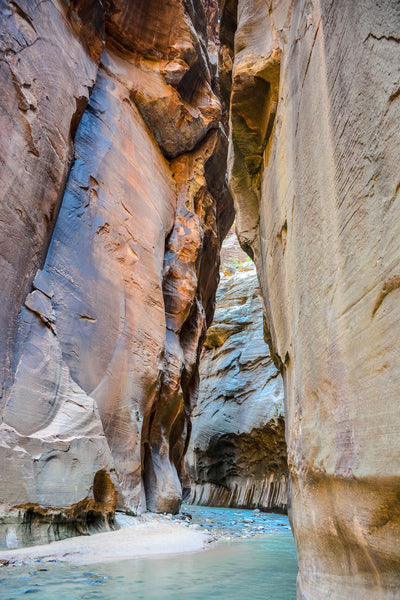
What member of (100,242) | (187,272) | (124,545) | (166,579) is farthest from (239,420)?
(166,579)

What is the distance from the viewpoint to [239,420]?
17.8 meters

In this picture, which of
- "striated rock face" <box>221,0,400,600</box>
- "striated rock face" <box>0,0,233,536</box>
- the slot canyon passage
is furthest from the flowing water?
"striated rock face" <box>0,0,233,536</box>

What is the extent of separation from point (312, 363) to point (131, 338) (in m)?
6.55

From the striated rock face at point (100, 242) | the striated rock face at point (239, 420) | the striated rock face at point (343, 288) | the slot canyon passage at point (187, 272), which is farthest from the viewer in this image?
the striated rock face at point (239, 420)

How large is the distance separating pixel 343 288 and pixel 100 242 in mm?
7355

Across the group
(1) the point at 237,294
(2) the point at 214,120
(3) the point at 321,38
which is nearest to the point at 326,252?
(3) the point at 321,38

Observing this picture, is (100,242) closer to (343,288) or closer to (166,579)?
(166,579)

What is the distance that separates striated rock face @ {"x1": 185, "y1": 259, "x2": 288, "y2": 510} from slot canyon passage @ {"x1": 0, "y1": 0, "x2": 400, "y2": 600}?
0.20m

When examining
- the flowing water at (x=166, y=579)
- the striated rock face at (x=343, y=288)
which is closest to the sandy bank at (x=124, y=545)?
the flowing water at (x=166, y=579)

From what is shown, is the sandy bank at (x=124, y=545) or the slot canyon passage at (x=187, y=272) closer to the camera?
the slot canyon passage at (x=187, y=272)

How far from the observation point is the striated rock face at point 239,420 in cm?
1638

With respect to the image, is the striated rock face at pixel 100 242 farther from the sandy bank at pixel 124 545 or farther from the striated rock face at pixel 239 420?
the striated rock face at pixel 239 420

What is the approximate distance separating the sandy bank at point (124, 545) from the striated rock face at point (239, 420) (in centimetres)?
864

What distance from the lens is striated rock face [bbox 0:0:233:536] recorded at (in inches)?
261
